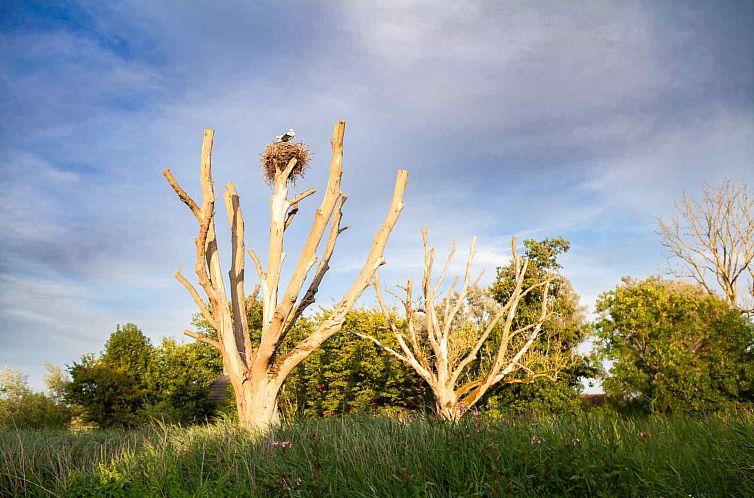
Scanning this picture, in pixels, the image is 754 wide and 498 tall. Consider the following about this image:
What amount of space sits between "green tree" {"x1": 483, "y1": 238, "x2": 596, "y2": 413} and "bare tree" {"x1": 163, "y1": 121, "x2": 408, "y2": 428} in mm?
9129

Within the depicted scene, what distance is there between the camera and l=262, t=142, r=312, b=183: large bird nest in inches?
494

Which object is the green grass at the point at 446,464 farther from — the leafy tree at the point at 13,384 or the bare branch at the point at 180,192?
the leafy tree at the point at 13,384

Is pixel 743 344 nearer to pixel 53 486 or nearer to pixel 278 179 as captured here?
pixel 278 179

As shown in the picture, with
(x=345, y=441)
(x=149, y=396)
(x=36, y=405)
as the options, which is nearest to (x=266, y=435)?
(x=345, y=441)

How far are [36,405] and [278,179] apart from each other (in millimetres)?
13188

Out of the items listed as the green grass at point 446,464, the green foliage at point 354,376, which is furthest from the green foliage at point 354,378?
the green grass at point 446,464

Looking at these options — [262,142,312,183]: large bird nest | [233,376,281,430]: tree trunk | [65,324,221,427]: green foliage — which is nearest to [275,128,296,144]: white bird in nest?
[262,142,312,183]: large bird nest

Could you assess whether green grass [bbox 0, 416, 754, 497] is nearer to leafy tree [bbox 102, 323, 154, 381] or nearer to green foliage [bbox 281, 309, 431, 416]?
green foliage [bbox 281, 309, 431, 416]

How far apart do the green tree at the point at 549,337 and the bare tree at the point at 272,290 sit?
30.0ft

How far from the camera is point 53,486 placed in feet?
21.3

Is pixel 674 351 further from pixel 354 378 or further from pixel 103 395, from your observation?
pixel 103 395

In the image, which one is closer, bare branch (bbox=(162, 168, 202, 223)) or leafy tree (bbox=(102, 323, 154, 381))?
bare branch (bbox=(162, 168, 202, 223))

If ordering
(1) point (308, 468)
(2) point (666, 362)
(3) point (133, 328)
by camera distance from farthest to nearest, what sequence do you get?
1. (3) point (133, 328)
2. (2) point (666, 362)
3. (1) point (308, 468)

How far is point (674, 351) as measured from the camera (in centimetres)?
1470
